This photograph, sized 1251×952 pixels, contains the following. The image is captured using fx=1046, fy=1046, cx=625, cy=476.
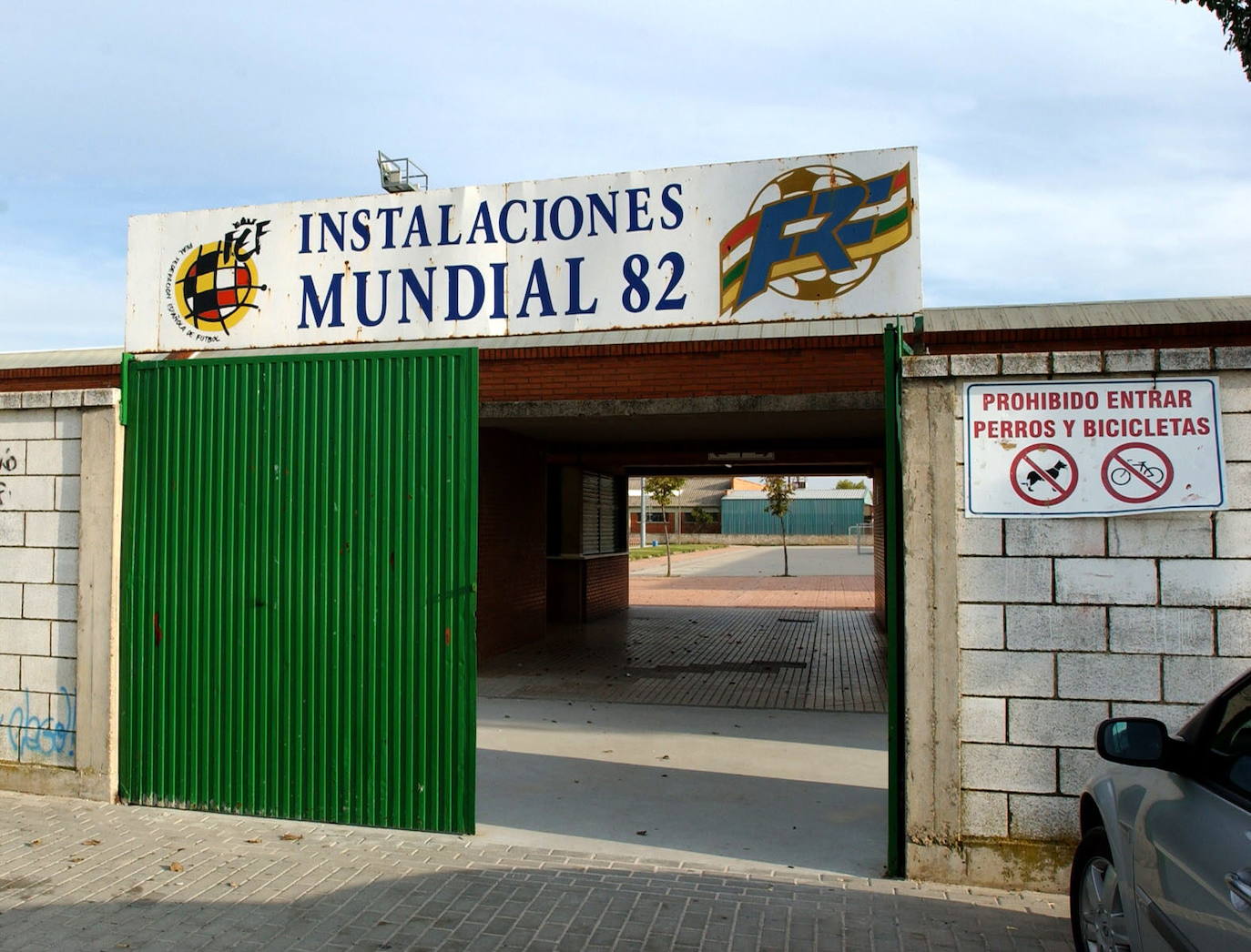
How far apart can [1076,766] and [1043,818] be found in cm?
29

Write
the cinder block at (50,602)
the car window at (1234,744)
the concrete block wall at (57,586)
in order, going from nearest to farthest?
1. the car window at (1234,744)
2. the concrete block wall at (57,586)
3. the cinder block at (50,602)

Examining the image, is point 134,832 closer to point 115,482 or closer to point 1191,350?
point 115,482

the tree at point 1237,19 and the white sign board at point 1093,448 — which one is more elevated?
the tree at point 1237,19

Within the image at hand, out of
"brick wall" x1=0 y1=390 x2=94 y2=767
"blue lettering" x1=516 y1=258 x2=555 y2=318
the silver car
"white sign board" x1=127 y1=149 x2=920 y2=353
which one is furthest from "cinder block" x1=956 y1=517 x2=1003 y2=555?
"brick wall" x1=0 y1=390 x2=94 y2=767

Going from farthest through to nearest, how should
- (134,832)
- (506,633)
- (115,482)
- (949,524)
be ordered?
(506,633)
(115,482)
(134,832)
(949,524)

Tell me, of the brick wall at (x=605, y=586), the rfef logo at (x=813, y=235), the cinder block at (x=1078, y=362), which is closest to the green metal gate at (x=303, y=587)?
the rfef logo at (x=813, y=235)

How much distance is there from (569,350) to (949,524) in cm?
632

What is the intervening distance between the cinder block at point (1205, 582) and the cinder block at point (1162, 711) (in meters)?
0.46

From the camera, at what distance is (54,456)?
646 cm

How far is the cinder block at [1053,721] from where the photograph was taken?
15.9 ft

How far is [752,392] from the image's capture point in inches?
411

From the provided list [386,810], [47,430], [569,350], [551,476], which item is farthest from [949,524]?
[551,476]

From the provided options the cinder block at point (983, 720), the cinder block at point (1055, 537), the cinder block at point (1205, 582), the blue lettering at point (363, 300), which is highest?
the blue lettering at point (363, 300)

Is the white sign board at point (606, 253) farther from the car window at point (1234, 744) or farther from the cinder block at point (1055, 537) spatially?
the car window at point (1234, 744)
